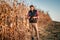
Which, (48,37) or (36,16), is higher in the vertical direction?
(36,16)

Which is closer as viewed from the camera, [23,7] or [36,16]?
[36,16]

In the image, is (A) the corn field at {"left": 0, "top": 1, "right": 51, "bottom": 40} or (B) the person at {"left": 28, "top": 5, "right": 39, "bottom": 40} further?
(B) the person at {"left": 28, "top": 5, "right": 39, "bottom": 40}

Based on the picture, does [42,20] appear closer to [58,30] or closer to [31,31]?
[58,30]

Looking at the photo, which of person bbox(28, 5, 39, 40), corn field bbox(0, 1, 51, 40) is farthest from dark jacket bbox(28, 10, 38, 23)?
corn field bbox(0, 1, 51, 40)

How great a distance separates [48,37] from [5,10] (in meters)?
3.14

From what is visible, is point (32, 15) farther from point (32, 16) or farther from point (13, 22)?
point (13, 22)

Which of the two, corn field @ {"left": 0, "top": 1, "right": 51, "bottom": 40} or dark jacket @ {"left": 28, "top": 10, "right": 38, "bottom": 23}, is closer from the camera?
corn field @ {"left": 0, "top": 1, "right": 51, "bottom": 40}

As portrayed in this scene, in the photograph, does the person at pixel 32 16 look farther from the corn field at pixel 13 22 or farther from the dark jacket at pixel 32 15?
the corn field at pixel 13 22

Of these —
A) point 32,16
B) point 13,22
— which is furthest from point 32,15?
point 13,22

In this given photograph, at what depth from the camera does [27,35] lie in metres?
13.6

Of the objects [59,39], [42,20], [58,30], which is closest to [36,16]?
[59,39]

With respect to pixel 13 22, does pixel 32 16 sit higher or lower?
higher

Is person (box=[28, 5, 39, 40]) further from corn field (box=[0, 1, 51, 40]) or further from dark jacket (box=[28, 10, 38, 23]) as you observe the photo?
corn field (box=[0, 1, 51, 40])

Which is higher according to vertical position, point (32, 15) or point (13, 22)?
point (32, 15)
